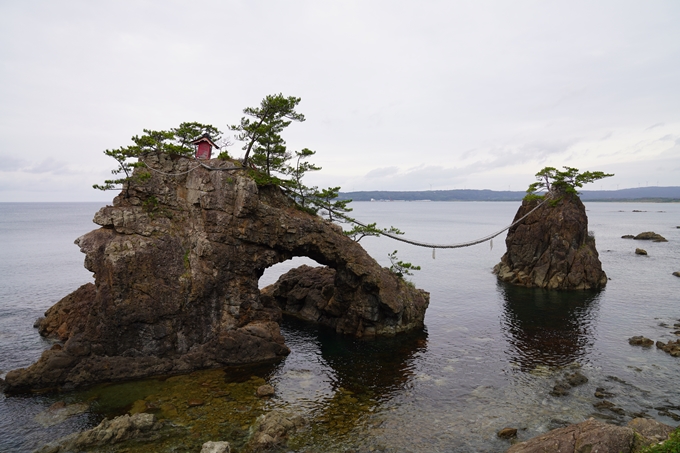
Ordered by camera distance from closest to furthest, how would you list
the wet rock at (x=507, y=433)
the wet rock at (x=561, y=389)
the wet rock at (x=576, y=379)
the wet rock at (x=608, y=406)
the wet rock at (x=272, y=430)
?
the wet rock at (x=272, y=430)
the wet rock at (x=507, y=433)
the wet rock at (x=608, y=406)
the wet rock at (x=561, y=389)
the wet rock at (x=576, y=379)

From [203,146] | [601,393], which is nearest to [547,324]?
[601,393]

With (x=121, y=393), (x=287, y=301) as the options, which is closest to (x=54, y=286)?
(x=287, y=301)

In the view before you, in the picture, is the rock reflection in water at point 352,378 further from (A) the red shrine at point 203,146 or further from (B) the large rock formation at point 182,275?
(A) the red shrine at point 203,146

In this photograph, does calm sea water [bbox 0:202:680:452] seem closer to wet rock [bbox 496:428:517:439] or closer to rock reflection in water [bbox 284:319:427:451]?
rock reflection in water [bbox 284:319:427:451]

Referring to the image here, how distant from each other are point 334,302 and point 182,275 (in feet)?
43.3

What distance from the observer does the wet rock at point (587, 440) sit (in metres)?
14.2

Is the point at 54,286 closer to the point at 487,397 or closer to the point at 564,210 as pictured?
the point at 487,397

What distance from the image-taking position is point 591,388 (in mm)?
24156

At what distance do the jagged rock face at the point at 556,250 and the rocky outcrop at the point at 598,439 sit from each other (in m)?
35.8

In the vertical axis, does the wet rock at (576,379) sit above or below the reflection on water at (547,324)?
above

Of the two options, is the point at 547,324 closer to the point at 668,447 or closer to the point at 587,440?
the point at 587,440

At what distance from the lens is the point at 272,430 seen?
1889 cm

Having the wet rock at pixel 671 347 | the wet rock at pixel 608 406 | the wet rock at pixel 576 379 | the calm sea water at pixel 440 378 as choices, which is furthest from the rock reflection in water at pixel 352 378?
the wet rock at pixel 671 347

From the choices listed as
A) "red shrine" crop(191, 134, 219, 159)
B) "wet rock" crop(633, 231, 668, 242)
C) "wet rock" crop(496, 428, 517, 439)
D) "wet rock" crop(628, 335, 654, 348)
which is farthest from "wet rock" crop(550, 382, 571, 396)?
"wet rock" crop(633, 231, 668, 242)
